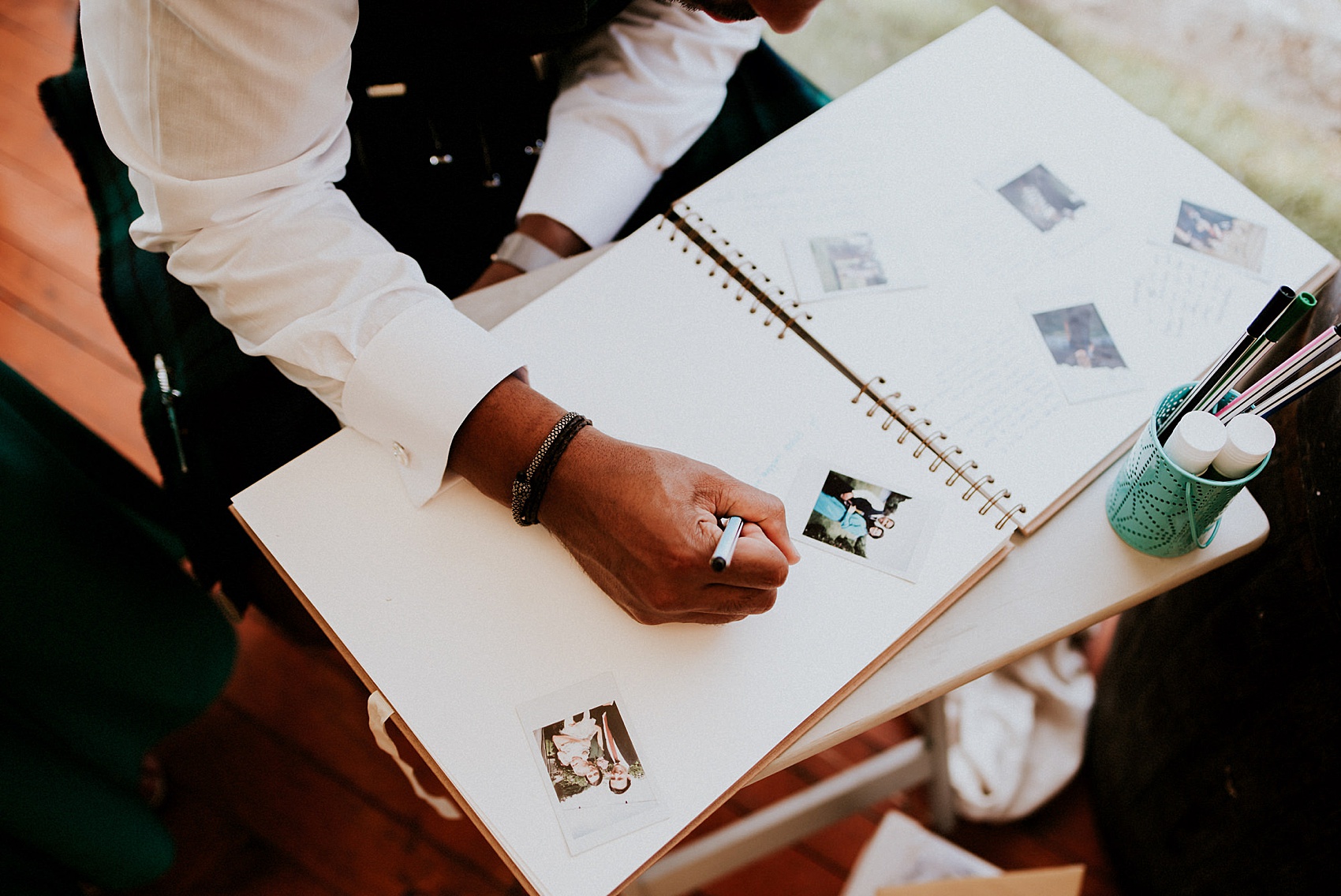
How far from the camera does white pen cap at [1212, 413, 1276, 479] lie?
2.13 feet

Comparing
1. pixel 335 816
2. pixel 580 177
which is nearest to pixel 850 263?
pixel 580 177

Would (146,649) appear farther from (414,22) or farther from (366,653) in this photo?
(414,22)

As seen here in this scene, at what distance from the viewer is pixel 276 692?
58.4 inches

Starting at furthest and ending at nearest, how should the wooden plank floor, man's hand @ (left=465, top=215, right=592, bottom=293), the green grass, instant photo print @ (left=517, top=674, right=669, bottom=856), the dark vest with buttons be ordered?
the wooden plank floor → the green grass → man's hand @ (left=465, top=215, right=592, bottom=293) → the dark vest with buttons → instant photo print @ (left=517, top=674, right=669, bottom=856)

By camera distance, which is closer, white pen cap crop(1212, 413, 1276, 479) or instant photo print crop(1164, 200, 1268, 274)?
white pen cap crop(1212, 413, 1276, 479)

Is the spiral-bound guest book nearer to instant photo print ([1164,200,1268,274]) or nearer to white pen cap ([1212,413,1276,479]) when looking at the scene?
instant photo print ([1164,200,1268,274])

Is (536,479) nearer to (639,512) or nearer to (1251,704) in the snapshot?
(639,512)

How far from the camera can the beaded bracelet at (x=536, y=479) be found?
736 millimetres

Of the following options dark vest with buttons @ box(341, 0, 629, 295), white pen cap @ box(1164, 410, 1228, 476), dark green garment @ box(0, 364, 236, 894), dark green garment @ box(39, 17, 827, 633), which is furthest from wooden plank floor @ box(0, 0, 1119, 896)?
white pen cap @ box(1164, 410, 1228, 476)

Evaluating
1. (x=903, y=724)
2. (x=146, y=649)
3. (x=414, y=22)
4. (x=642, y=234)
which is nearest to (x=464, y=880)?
(x=146, y=649)

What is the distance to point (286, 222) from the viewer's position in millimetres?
795

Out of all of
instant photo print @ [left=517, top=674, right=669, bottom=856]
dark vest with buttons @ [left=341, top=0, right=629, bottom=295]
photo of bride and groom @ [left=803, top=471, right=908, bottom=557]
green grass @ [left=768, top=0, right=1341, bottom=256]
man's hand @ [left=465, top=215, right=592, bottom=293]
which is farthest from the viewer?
green grass @ [left=768, top=0, right=1341, bottom=256]

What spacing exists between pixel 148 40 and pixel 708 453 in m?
0.54

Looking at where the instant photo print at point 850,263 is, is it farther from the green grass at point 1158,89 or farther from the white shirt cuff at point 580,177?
the green grass at point 1158,89
